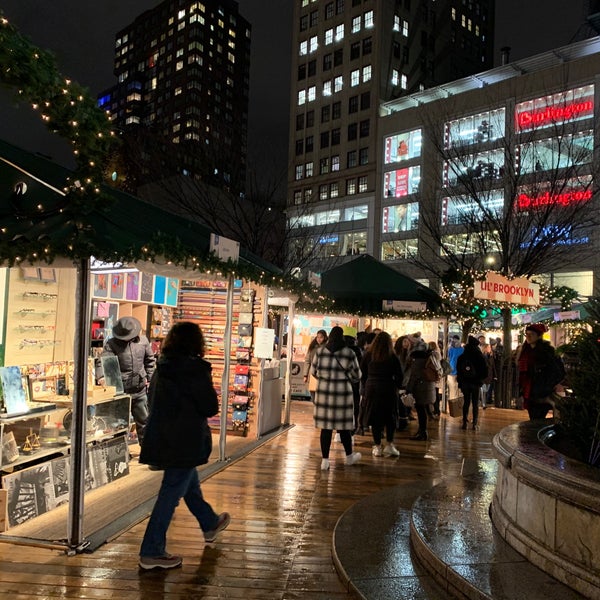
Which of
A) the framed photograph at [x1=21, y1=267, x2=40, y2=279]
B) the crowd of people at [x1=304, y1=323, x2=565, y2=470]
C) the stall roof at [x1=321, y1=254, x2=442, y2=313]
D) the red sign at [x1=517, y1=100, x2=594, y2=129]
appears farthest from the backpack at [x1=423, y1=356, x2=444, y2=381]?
the red sign at [x1=517, y1=100, x2=594, y2=129]

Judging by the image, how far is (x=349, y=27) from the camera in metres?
53.6

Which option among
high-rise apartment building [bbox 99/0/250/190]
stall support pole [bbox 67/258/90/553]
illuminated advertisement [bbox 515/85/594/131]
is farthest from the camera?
high-rise apartment building [bbox 99/0/250/190]

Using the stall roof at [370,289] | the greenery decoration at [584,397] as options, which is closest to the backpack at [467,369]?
the stall roof at [370,289]

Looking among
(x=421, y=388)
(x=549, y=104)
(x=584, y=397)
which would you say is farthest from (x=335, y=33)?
(x=584, y=397)

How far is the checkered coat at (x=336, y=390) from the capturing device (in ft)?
23.0

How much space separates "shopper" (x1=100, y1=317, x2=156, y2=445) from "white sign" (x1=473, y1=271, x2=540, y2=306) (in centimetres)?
702

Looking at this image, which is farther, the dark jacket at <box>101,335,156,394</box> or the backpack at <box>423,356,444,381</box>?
the backpack at <box>423,356,444,381</box>

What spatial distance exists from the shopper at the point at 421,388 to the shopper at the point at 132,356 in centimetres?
444

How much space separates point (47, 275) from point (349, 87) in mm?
50202

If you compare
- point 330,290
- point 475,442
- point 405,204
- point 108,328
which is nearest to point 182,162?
point 330,290

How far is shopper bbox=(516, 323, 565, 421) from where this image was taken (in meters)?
7.17

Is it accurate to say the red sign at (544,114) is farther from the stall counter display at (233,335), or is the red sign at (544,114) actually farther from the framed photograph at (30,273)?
the framed photograph at (30,273)

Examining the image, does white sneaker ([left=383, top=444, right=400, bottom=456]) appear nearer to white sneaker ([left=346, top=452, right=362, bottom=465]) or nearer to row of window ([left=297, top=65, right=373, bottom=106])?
white sneaker ([left=346, top=452, right=362, bottom=465])

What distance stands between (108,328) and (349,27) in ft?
171
